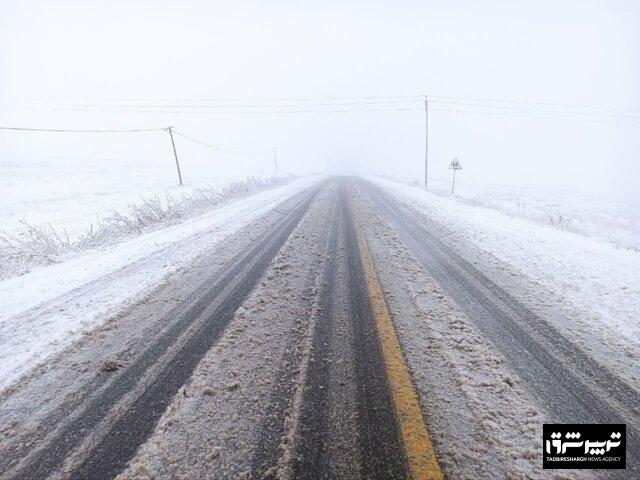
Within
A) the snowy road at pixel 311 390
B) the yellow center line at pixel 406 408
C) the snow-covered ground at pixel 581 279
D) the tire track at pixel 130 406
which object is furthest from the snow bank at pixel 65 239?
the snow-covered ground at pixel 581 279

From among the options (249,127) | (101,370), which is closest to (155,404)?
(101,370)

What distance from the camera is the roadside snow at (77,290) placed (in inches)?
152

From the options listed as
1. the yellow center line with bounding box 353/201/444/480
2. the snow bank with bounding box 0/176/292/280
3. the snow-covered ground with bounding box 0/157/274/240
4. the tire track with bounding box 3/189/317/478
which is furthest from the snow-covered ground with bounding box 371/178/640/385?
the snow-covered ground with bounding box 0/157/274/240

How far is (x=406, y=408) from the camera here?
2619 mm

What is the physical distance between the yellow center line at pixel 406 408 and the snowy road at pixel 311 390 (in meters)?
0.01

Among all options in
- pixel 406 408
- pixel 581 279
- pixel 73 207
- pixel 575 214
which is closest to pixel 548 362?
pixel 406 408

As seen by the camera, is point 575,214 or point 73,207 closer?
point 73,207

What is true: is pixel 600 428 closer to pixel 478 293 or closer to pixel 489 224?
pixel 478 293

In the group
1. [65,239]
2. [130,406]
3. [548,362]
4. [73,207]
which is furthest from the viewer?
[73,207]

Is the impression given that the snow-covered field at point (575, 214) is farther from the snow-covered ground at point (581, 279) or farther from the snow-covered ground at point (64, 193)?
the snow-covered ground at point (64, 193)

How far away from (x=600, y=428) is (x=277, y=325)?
2.99 meters

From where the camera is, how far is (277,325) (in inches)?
159

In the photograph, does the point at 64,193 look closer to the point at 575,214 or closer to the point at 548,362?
the point at 548,362

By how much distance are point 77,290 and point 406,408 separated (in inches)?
211
